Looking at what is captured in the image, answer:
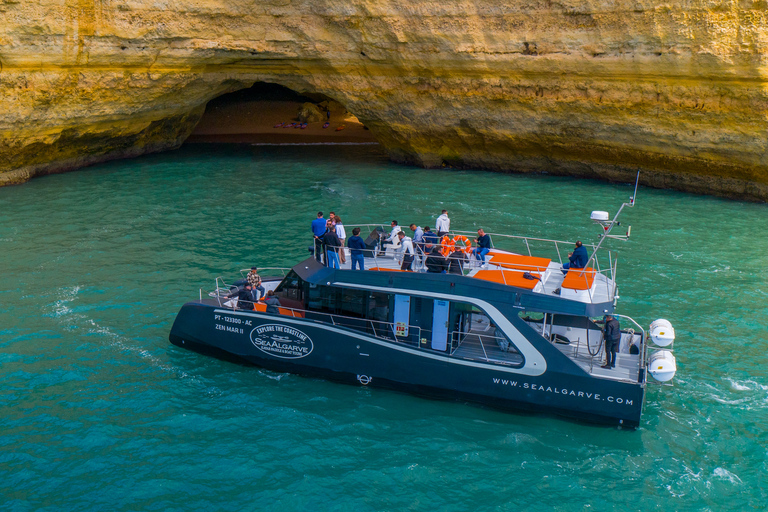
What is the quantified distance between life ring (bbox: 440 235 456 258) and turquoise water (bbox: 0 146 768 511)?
3181mm

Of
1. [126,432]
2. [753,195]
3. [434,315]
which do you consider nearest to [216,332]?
[126,432]

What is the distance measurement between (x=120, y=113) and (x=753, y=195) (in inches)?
1171

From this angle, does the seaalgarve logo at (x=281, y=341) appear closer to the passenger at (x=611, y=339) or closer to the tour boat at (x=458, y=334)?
the tour boat at (x=458, y=334)

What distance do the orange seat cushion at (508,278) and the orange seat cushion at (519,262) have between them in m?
0.17

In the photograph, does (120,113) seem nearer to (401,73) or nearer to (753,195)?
(401,73)

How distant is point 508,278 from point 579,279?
138 centimetres

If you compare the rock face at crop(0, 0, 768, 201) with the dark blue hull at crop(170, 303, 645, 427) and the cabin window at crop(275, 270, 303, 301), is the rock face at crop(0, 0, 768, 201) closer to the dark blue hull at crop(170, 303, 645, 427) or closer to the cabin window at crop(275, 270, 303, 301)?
the dark blue hull at crop(170, 303, 645, 427)

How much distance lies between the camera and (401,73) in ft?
107

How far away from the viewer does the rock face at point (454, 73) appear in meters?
26.4

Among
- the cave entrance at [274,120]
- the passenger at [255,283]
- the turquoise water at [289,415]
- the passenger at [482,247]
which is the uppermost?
the cave entrance at [274,120]

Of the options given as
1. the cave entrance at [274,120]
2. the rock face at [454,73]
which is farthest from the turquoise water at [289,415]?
the cave entrance at [274,120]

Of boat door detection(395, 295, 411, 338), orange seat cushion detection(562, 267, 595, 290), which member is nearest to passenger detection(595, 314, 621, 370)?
orange seat cushion detection(562, 267, 595, 290)

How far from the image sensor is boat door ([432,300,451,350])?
12768 millimetres

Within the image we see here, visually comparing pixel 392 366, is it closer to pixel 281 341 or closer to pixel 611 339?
pixel 281 341
